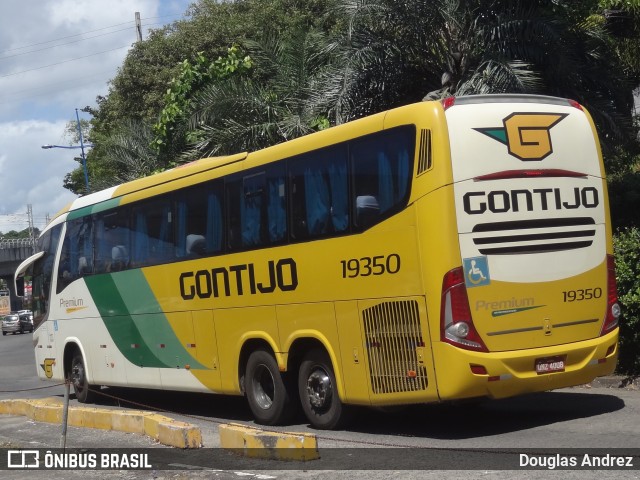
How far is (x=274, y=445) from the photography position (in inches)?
371

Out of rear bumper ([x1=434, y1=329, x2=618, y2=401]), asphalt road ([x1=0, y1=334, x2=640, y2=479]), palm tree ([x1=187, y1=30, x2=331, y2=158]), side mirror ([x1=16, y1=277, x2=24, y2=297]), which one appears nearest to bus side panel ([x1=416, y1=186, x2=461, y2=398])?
rear bumper ([x1=434, y1=329, x2=618, y2=401])

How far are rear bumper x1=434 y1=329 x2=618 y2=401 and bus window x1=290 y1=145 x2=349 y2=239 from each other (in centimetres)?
208

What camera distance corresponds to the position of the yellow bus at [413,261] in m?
9.70

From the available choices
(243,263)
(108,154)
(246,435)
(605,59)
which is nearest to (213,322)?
(243,263)

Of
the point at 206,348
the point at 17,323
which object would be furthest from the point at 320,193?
the point at 17,323

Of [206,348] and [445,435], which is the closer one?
[445,435]

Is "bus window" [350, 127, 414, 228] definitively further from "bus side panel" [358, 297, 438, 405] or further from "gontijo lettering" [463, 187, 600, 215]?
"bus side panel" [358, 297, 438, 405]

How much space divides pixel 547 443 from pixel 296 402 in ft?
12.0

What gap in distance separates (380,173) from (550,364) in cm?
263

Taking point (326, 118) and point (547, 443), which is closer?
point (547, 443)

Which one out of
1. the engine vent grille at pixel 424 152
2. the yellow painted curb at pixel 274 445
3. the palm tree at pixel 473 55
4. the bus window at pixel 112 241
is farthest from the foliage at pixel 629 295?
the bus window at pixel 112 241

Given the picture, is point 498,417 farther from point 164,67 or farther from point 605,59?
point 164,67

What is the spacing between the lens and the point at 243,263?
1261 centimetres

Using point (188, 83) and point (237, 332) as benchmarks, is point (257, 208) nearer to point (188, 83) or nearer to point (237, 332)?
point (237, 332)
